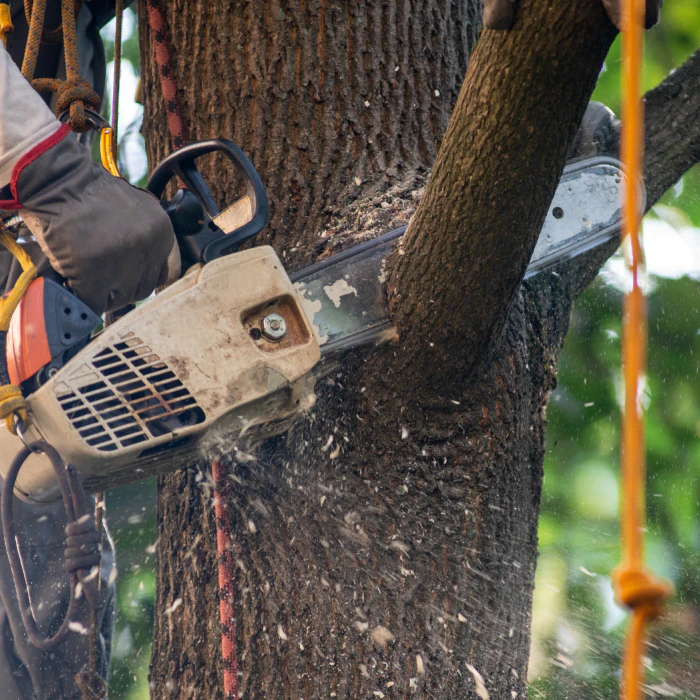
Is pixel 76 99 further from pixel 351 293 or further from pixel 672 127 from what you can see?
pixel 672 127

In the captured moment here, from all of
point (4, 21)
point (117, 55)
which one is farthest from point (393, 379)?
point (4, 21)

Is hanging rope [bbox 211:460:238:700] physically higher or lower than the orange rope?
lower

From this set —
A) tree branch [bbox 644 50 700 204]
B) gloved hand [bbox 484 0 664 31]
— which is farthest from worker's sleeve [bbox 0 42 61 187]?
tree branch [bbox 644 50 700 204]

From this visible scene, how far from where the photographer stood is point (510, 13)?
968 mm

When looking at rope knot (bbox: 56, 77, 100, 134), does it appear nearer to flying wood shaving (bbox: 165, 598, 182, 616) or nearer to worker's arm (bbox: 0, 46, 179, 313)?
worker's arm (bbox: 0, 46, 179, 313)

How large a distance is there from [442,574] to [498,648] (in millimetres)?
178

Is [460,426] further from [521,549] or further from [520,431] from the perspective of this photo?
[521,549]

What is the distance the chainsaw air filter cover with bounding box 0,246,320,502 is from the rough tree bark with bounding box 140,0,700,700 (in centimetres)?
13

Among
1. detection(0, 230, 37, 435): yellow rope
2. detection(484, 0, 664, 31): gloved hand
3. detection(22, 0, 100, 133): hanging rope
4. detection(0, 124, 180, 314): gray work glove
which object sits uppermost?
detection(484, 0, 664, 31): gloved hand

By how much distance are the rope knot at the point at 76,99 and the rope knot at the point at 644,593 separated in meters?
1.54

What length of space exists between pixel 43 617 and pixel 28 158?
1303 millimetres

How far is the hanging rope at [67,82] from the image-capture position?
5.47 feet

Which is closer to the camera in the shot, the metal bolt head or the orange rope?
the orange rope

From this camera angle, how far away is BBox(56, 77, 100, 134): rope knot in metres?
1.67
